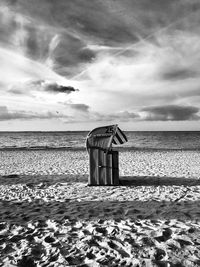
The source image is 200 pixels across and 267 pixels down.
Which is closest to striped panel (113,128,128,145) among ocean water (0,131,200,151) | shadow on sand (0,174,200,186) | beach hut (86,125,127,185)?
beach hut (86,125,127,185)

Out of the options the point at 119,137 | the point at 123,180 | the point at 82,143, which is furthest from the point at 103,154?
the point at 82,143

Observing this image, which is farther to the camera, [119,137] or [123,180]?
[123,180]

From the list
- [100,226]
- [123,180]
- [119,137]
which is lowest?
[123,180]

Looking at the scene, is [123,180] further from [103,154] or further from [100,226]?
[100,226]

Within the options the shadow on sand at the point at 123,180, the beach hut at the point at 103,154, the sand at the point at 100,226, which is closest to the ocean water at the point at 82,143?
the shadow on sand at the point at 123,180

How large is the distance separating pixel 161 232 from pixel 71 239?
1.86 metres

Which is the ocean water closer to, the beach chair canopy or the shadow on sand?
the shadow on sand

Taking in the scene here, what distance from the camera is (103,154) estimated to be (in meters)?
8.18

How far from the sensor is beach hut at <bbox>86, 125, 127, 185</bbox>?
26.8ft

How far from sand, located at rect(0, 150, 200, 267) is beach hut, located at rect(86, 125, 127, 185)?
0.41 m

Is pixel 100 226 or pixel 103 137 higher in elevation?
pixel 103 137

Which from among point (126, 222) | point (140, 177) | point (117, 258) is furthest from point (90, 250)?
point (140, 177)

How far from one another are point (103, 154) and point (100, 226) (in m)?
3.62

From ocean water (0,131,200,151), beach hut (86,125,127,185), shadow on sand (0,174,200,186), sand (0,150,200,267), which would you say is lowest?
ocean water (0,131,200,151)
